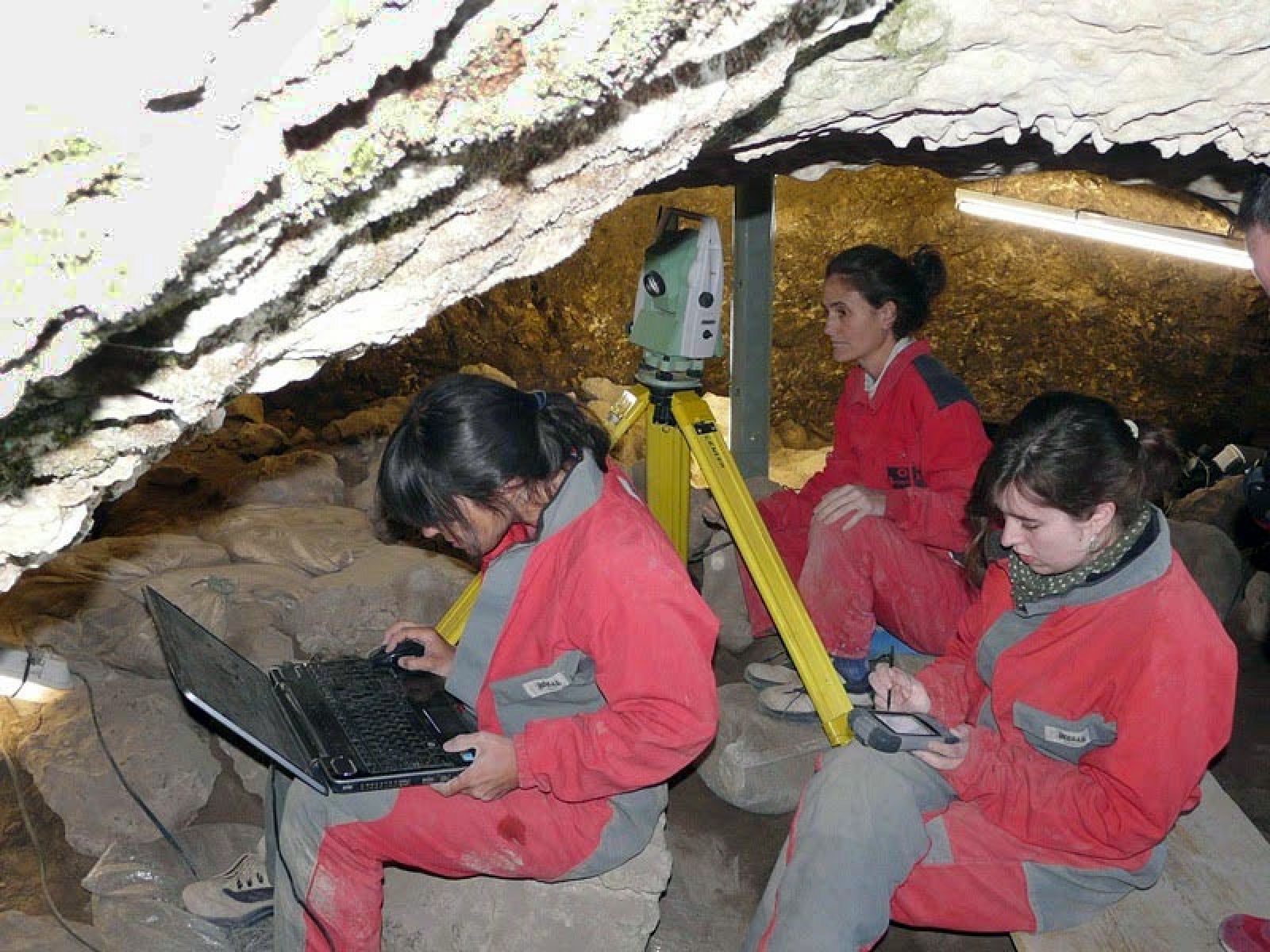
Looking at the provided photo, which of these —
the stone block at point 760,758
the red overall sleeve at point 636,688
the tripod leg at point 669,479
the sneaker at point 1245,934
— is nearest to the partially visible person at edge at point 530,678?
the red overall sleeve at point 636,688

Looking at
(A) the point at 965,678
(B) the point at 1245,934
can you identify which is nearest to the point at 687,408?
(A) the point at 965,678

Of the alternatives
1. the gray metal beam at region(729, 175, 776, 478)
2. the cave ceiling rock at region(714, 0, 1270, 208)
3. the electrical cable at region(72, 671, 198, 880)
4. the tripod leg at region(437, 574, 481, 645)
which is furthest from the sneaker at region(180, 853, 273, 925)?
the gray metal beam at region(729, 175, 776, 478)

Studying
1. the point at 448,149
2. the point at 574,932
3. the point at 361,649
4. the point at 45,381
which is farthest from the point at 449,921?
the point at 448,149

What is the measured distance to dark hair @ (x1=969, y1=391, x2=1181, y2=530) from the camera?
191 centimetres

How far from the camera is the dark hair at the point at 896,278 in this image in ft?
10.3

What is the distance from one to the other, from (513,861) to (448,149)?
4.47 feet

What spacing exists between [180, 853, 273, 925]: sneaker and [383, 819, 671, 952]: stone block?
0.47m

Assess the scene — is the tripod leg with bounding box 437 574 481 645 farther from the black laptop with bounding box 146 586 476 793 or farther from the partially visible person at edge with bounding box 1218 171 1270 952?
the partially visible person at edge with bounding box 1218 171 1270 952

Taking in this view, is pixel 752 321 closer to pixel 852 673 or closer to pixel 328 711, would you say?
pixel 852 673

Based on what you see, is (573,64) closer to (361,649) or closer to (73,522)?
(73,522)

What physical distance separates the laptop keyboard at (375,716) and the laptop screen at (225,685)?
10 cm

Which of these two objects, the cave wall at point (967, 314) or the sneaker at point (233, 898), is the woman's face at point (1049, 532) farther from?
the cave wall at point (967, 314)

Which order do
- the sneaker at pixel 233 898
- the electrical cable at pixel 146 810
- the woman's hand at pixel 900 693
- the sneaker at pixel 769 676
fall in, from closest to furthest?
the woman's hand at pixel 900 693 → the sneaker at pixel 233 898 → the electrical cable at pixel 146 810 → the sneaker at pixel 769 676

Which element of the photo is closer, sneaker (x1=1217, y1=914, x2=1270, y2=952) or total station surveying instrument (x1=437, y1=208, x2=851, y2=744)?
sneaker (x1=1217, y1=914, x2=1270, y2=952)
